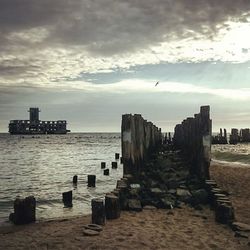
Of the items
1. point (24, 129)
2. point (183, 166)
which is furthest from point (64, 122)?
point (183, 166)

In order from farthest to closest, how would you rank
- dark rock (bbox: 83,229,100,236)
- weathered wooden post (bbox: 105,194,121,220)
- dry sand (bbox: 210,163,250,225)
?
dry sand (bbox: 210,163,250,225), weathered wooden post (bbox: 105,194,121,220), dark rock (bbox: 83,229,100,236)

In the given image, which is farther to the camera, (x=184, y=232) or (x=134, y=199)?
(x=134, y=199)

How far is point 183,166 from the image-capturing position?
1762 centimetres

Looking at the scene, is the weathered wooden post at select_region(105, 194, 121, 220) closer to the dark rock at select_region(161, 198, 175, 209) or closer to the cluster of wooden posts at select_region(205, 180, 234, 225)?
the dark rock at select_region(161, 198, 175, 209)

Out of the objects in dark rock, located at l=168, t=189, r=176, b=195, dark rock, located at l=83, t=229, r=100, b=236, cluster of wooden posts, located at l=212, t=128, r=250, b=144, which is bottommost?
dark rock, located at l=83, t=229, r=100, b=236

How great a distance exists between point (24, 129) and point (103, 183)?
138 m

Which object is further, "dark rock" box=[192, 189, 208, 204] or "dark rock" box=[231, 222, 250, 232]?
"dark rock" box=[192, 189, 208, 204]

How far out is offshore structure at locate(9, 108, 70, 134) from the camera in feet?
504

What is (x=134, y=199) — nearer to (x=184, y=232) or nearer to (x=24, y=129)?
(x=184, y=232)

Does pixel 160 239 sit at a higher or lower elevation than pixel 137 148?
lower

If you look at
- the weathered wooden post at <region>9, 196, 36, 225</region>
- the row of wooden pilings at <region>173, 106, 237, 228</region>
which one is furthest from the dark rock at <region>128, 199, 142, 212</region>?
the weathered wooden post at <region>9, 196, 36, 225</region>

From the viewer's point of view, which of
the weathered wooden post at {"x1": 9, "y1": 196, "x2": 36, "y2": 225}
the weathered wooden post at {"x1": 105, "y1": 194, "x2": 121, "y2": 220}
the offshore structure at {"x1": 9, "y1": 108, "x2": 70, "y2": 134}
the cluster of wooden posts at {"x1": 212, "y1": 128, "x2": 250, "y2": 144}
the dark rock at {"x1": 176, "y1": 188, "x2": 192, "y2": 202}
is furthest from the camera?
the offshore structure at {"x1": 9, "y1": 108, "x2": 70, "y2": 134}

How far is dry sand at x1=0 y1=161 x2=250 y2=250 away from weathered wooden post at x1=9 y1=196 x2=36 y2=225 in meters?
0.41

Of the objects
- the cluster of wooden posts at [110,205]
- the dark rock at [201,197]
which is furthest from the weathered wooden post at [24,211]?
the dark rock at [201,197]
